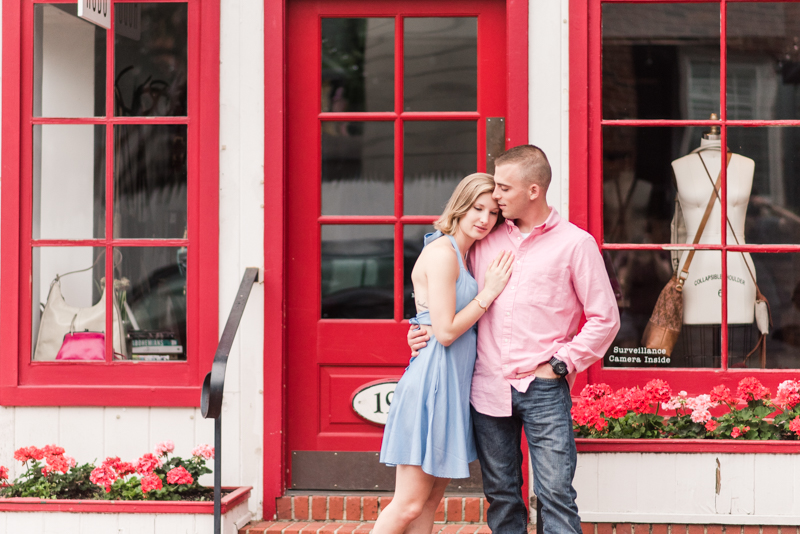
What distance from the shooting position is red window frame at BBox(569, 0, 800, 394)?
392 cm

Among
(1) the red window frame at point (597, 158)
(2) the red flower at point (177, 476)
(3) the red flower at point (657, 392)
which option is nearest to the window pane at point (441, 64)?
(1) the red window frame at point (597, 158)

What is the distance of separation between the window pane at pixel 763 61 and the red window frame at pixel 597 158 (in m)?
0.05

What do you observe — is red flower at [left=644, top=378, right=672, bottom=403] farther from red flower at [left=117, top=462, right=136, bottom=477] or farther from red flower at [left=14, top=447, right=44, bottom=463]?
red flower at [left=14, top=447, right=44, bottom=463]

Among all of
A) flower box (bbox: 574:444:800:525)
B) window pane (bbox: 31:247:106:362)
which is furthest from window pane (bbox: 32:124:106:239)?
flower box (bbox: 574:444:800:525)

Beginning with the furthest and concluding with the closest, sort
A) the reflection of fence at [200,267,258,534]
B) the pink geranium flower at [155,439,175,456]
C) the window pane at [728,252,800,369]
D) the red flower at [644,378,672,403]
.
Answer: the window pane at [728,252,800,369], the pink geranium flower at [155,439,175,456], the red flower at [644,378,672,403], the reflection of fence at [200,267,258,534]

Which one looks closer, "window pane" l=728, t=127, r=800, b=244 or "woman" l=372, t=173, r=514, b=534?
"woman" l=372, t=173, r=514, b=534

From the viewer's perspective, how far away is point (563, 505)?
9.32ft

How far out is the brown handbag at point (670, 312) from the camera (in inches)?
159

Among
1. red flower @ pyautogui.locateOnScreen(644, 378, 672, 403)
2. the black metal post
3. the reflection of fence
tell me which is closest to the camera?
the reflection of fence

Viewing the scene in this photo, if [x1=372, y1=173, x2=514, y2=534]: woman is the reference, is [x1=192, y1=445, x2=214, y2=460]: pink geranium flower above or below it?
below

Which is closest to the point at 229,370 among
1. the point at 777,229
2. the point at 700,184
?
the point at 700,184

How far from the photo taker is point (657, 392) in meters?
3.58

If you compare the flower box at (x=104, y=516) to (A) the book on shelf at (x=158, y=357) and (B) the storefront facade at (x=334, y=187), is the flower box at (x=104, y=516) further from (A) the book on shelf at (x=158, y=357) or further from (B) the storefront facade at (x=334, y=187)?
(A) the book on shelf at (x=158, y=357)

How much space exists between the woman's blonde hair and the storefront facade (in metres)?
1.05
